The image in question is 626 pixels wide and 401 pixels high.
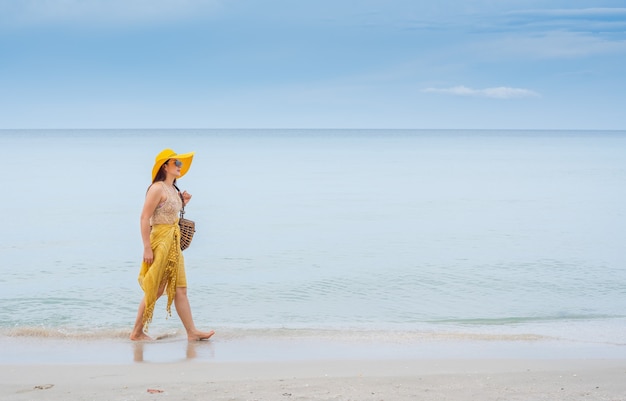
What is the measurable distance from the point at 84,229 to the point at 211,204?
5.55m

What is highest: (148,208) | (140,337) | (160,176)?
(160,176)

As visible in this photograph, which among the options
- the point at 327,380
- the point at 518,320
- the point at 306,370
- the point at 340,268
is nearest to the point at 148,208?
the point at 306,370

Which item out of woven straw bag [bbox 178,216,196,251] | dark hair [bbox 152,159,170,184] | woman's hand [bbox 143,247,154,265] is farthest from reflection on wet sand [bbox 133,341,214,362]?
dark hair [bbox 152,159,170,184]

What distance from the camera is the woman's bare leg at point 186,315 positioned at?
23.2 ft

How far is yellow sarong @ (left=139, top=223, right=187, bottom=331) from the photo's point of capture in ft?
22.5

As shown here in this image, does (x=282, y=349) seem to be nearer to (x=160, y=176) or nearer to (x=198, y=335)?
(x=198, y=335)

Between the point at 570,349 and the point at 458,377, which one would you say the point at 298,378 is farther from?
the point at 570,349

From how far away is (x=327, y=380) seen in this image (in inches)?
222

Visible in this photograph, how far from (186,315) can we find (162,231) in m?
0.78

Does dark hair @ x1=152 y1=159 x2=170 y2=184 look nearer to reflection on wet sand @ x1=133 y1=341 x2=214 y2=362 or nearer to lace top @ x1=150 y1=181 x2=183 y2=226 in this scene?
lace top @ x1=150 y1=181 x2=183 y2=226

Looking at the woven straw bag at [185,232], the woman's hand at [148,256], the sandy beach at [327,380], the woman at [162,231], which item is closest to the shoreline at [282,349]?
the sandy beach at [327,380]

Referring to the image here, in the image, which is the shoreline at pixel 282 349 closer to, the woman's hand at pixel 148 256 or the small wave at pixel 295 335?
the small wave at pixel 295 335

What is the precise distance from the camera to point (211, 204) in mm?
20781

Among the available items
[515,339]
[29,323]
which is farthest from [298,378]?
[29,323]
